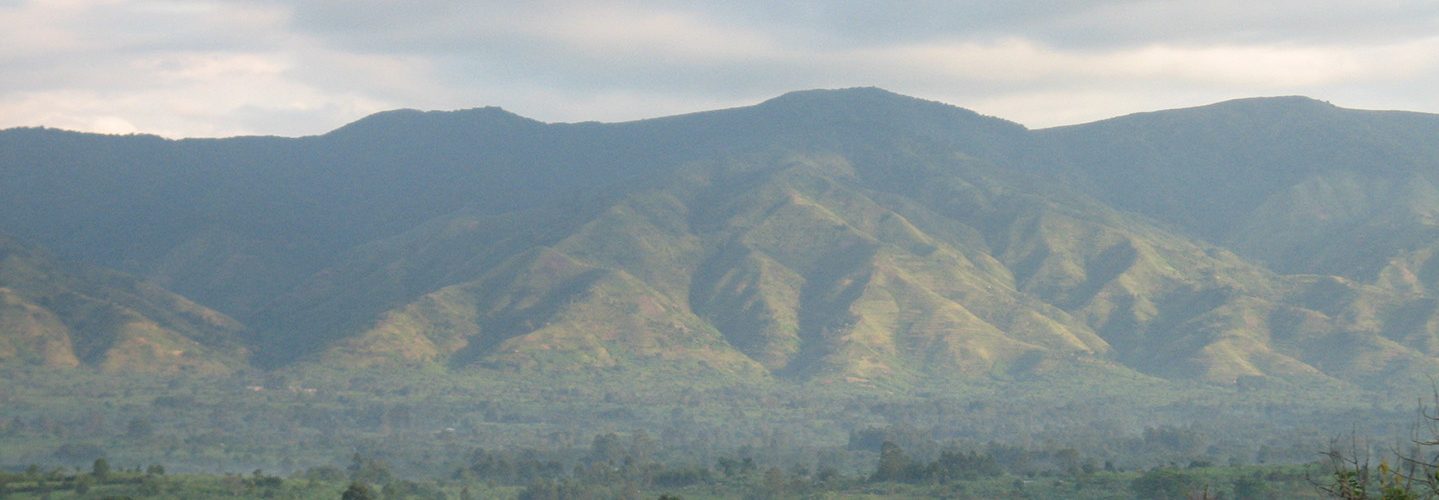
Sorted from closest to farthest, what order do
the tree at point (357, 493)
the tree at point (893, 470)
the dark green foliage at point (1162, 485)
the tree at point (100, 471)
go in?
the tree at point (357, 493), the dark green foliage at point (1162, 485), the tree at point (100, 471), the tree at point (893, 470)

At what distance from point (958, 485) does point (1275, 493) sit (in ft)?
108

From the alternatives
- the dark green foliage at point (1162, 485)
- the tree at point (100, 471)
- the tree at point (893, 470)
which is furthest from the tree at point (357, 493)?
the dark green foliage at point (1162, 485)

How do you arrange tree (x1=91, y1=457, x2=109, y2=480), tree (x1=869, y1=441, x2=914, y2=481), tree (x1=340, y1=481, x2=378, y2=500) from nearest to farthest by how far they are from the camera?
tree (x1=340, y1=481, x2=378, y2=500), tree (x1=91, y1=457, x2=109, y2=480), tree (x1=869, y1=441, x2=914, y2=481)

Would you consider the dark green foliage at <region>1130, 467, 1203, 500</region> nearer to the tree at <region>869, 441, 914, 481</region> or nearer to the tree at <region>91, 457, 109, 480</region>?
the tree at <region>869, 441, 914, 481</region>

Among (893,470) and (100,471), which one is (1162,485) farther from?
(100,471)

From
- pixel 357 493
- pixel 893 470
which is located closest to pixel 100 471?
pixel 357 493

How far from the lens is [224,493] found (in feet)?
429

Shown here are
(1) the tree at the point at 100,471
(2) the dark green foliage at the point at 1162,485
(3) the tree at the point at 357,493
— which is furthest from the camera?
(1) the tree at the point at 100,471

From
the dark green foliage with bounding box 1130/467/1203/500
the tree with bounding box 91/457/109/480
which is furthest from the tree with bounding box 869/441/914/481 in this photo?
the tree with bounding box 91/457/109/480

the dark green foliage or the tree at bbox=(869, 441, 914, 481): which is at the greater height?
the dark green foliage

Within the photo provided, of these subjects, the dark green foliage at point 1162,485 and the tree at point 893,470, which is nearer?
the dark green foliage at point 1162,485

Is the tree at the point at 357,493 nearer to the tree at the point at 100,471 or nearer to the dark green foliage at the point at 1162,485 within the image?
the tree at the point at 100,471

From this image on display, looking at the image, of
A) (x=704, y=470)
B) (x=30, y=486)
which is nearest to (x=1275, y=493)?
(x=704, y=470)

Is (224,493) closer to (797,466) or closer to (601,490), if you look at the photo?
(601,490)
